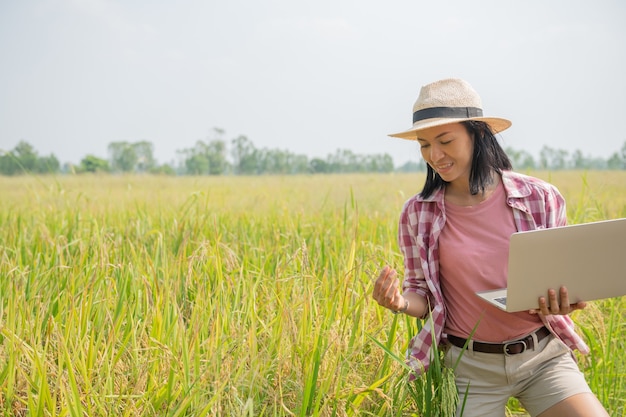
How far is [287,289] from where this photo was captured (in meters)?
2.24

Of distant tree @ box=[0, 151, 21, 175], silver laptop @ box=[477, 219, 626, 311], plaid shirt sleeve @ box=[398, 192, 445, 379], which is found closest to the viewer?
silver laptop @ box=[477, 219, 626, 311]

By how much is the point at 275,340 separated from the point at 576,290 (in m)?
0.90

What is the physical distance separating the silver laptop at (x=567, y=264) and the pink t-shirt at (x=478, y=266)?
81 millimetres

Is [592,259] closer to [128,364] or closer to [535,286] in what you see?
[535,286]

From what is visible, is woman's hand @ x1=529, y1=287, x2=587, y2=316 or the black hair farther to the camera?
the black hair

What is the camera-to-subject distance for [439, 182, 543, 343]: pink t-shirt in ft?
5.42

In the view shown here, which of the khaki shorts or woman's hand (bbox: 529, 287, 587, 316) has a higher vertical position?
woman's hand (bbox: 529, 287, 587, 316)

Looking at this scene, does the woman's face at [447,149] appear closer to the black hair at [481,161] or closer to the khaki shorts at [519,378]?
the black hair at [481,161]

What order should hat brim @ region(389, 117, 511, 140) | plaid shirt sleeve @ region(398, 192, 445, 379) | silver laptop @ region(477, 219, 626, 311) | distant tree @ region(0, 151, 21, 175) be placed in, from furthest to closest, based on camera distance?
1. distant tree @ region(0, 151, 21, 175)
2. plaid shirt sleeve @ region(398, 192, 445, 379)
3. hat brim @ region(389, 117, 511, 140)
4. silver laptop @ region(477, 219, 626, 311)

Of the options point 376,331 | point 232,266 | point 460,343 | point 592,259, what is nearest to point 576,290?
point 592,259

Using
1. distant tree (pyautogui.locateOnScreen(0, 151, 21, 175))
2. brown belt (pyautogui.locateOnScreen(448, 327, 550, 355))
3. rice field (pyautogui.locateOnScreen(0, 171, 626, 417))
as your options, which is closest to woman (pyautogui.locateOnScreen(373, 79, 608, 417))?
brown belt (pyautogui.locateOnScreen(448, 327, 550, 355))

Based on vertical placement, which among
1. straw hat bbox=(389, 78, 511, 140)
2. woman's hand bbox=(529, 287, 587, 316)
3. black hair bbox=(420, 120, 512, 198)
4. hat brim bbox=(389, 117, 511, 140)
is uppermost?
straw hat bbox=(389, 78, 511, 140)

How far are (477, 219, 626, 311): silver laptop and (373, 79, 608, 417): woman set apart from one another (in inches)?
3.1

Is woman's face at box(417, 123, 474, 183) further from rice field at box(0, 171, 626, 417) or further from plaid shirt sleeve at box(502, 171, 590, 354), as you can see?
rice field at box(0, 171, 626, 417)
